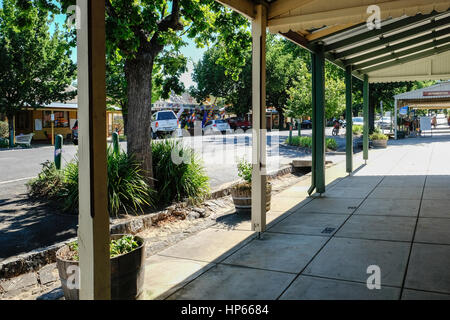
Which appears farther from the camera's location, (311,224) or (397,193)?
(397,193)

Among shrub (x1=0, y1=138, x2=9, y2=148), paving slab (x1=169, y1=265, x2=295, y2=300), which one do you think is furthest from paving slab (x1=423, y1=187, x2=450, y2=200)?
shrub (x1=0, y1=138, x2=9, y2=148)

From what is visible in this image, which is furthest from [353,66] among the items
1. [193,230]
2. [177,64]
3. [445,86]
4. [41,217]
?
[445,86]

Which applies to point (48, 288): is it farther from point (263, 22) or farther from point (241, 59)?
point (241, 59)

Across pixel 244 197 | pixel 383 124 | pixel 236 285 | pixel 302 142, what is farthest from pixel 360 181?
pixel 383 124

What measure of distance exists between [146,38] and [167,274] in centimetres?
506

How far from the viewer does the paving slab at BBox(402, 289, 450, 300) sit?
3.28 meters

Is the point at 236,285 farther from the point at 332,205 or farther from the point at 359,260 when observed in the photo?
the point at 332,205

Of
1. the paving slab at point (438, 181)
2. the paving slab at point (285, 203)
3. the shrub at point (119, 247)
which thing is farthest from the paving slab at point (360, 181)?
the shrub at point (119, 247)

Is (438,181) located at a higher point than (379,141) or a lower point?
lower

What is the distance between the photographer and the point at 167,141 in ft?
28.0

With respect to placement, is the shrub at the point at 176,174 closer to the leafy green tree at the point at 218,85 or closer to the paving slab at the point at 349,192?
the paving slab at the point at 349,192

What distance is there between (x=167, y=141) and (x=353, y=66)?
5.84m

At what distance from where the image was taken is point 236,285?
3.77 metres

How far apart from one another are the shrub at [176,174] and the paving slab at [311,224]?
224 centimetres
